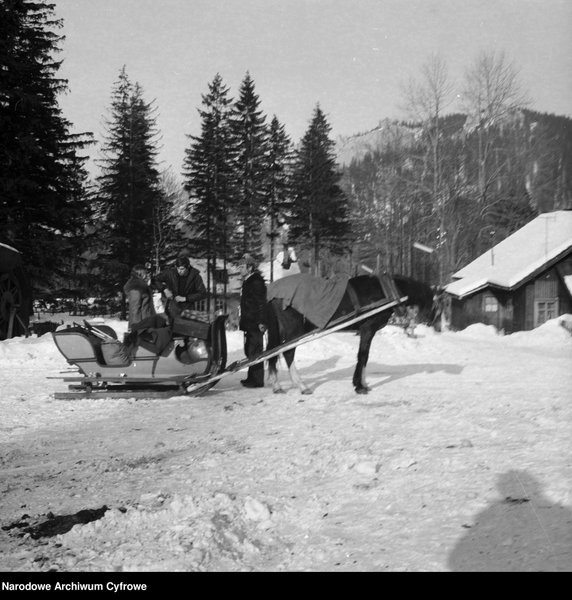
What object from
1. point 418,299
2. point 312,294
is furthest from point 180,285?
point 418,299

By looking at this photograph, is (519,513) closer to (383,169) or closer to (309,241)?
(309,241)

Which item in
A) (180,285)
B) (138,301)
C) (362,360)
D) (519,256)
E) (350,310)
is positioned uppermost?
(519,256)

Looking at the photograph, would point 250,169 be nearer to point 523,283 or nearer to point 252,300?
point 252,300

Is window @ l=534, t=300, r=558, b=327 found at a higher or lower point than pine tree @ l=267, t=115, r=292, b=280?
lower

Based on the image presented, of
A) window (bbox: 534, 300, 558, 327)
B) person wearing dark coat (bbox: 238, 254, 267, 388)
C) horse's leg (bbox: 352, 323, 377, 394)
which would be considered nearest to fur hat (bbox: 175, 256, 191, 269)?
person wearing dark coat (bbox: 238, 254, 267, 388)

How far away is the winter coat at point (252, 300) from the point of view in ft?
29.3

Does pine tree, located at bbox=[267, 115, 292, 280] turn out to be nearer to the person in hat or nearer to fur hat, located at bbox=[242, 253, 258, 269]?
fur hat, located at bbox=[242, 253, 258, 269]

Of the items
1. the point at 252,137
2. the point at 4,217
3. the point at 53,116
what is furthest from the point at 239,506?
the point at 53,116

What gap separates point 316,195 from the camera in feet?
68.4

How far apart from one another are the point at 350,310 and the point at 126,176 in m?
22.3

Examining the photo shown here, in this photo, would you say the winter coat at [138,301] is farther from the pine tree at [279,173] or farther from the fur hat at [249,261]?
the pine tree at [279,173]

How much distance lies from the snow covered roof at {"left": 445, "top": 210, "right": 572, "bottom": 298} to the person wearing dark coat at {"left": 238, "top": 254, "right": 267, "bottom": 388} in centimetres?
1772

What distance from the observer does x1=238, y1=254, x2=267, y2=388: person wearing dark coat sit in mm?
8859

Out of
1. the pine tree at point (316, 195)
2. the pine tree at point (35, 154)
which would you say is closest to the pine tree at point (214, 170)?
the pine tree at point (316, 195)
